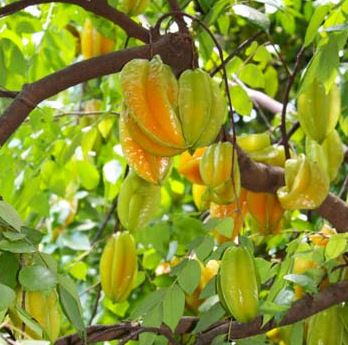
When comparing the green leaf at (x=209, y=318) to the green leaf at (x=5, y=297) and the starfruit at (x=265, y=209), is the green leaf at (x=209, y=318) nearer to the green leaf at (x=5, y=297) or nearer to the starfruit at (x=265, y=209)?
the starfruit at (x=265, y=209)

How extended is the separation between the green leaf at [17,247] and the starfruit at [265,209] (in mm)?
652

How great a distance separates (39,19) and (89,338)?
2.71 feet

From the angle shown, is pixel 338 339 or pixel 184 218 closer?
pixel 338 339

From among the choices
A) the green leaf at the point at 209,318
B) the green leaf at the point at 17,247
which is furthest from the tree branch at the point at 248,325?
the green leaf at the point at 17,247

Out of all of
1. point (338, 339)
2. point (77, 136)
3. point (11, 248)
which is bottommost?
point (338, 339)

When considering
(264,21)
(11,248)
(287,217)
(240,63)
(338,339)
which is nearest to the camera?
(11,248)

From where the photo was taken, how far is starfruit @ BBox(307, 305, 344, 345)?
53.4 inches

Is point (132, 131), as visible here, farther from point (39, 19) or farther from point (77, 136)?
point (39, 19)

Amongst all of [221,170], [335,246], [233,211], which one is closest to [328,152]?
[233,211]

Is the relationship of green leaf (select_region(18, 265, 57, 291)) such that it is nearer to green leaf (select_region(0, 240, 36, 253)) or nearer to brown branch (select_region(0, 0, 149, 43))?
green leaf (select_region(0, 240, 36, 253))

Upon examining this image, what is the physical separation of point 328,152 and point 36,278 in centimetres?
81

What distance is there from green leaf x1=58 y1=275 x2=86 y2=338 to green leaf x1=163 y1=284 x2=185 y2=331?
240mm

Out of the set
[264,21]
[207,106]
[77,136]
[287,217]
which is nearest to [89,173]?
[77,136]

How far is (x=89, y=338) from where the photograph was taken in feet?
4.12
